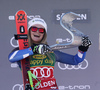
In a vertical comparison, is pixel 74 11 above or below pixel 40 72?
above

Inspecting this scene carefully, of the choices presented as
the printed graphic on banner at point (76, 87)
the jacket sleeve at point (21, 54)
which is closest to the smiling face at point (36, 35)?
the jacket sleeve at point (21, 54)

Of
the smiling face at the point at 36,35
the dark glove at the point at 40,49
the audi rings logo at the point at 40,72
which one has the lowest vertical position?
the audi rings logo at the point at 40,72

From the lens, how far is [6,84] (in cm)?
316

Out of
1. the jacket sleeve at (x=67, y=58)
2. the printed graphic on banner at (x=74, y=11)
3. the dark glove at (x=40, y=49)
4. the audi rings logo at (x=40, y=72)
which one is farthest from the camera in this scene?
the printed graphic on banner at (x=74, y=11)

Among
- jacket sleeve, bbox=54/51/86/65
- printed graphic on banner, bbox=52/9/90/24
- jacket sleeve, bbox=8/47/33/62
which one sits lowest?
jacket sleeve, bbox=54/51/86/65

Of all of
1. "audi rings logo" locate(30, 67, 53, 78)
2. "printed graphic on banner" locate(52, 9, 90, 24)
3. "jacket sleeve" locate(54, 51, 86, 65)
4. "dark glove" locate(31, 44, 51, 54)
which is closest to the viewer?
"dark glove" locate(31, 44, 51, 54)

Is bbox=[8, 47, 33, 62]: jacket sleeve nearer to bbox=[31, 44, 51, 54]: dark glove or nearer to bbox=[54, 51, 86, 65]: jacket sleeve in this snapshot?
bbox=[31, 44, 51, 54]: dark glove

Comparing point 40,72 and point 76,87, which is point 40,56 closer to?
point 40,72

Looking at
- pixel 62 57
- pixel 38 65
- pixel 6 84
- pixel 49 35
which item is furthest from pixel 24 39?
pixel 6 84

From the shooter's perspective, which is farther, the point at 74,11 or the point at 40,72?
the point at 74,11

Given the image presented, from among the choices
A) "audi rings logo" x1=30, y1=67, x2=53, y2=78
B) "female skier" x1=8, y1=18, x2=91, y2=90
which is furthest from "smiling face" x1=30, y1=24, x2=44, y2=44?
"audi rings logo" x1=30, y1=67, x2=53, y2=78

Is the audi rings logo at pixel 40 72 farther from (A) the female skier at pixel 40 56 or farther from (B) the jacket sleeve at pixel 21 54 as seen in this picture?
(B) the jacket sleeve at pixel 21 54

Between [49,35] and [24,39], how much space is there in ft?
4.22

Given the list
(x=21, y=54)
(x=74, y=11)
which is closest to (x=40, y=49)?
(x=21, y=54)
